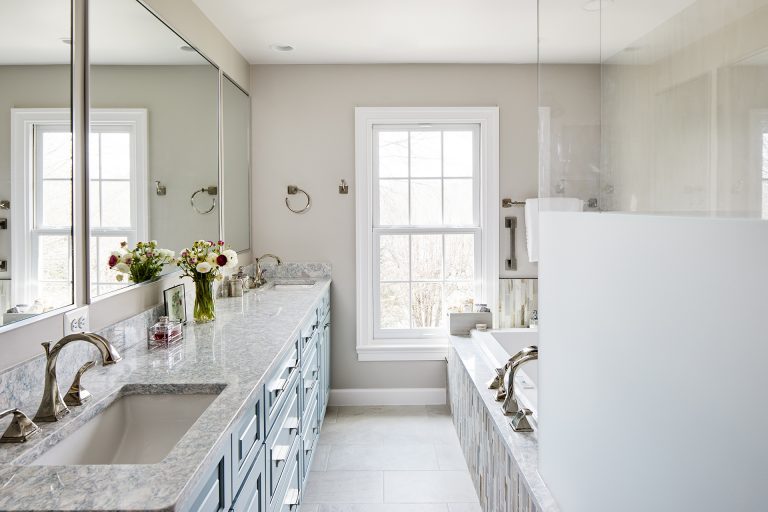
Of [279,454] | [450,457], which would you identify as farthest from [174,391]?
[450,457]

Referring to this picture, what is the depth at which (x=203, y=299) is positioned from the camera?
2488mm

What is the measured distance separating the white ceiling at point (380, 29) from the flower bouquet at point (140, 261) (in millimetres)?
1364

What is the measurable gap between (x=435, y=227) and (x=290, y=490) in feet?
7.45

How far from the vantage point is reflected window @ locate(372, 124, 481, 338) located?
398 cm

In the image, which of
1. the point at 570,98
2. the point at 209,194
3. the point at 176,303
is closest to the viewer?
the point at 570,98

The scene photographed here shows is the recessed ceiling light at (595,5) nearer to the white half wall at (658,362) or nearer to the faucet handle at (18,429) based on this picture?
the white half wall at (658,362)

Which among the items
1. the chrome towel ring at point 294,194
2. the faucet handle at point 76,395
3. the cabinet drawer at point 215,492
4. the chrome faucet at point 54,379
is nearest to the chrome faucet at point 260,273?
the chrome towel ring at point 294,194

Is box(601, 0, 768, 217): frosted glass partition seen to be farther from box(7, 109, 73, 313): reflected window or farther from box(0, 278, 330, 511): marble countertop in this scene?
box(7, 109, 73, 313): reflected window

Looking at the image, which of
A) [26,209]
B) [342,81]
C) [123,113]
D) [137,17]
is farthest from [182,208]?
[342,81]

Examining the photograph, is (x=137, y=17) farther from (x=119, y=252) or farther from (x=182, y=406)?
(x=182, y=406)

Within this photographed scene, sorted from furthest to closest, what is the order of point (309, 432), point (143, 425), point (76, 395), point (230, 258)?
point (309, 432) → point (230, 258) → point (143, 425) → point (76, 395)

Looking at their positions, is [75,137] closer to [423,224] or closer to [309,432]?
[309,432]

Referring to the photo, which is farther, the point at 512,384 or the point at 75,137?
the point at 512,384

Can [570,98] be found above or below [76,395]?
above
